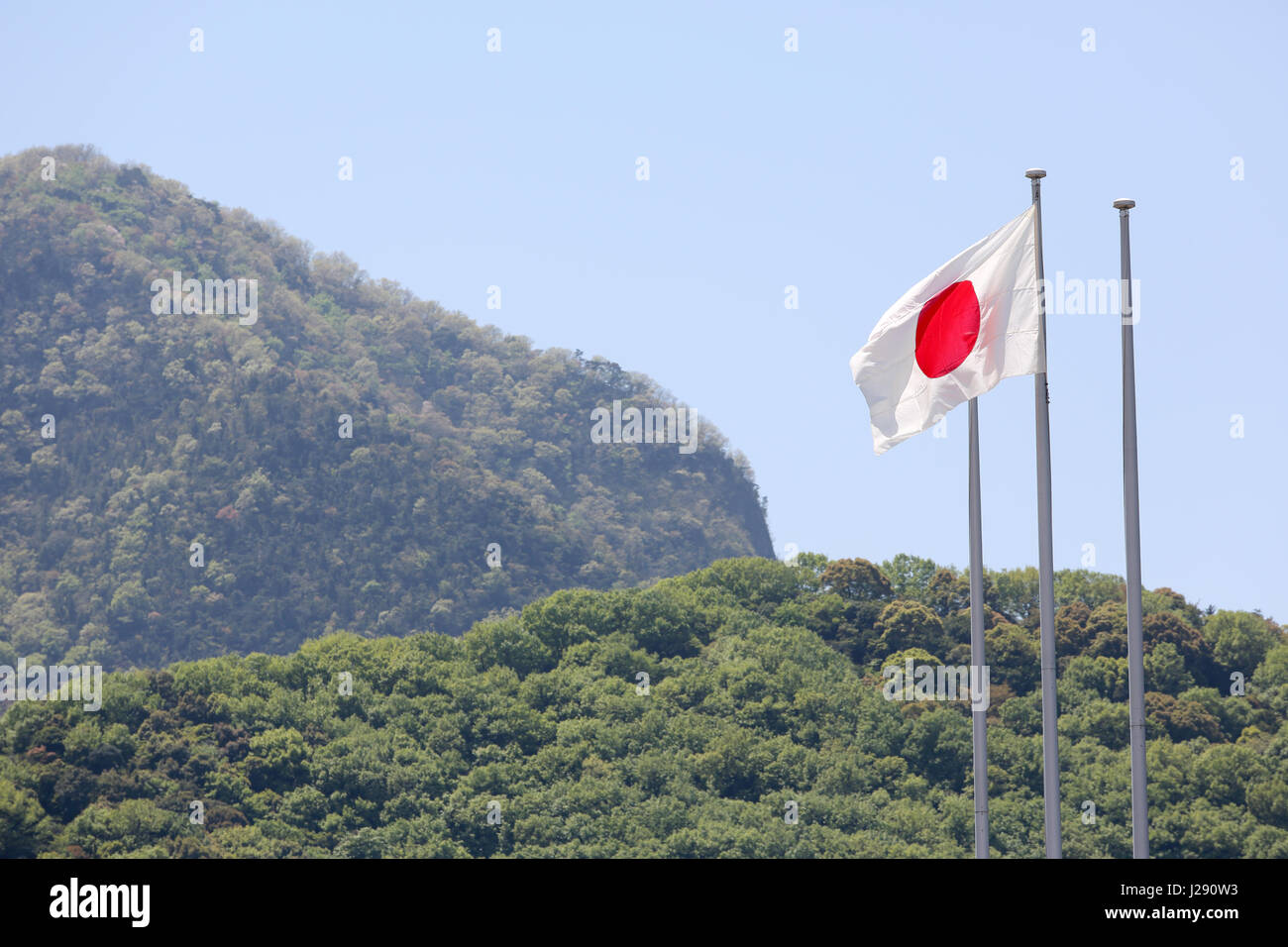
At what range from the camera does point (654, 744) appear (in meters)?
64.7

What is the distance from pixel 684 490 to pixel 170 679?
13009 cm

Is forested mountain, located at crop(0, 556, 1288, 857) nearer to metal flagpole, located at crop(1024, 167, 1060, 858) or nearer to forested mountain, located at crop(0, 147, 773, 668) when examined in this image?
metal flagpole, located at crop(1024, 167, 1060, 858)

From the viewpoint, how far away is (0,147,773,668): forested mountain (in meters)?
156

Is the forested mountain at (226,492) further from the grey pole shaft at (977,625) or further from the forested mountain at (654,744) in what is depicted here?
the grey pole shaft at (977,625)

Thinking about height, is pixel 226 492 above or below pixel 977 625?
above

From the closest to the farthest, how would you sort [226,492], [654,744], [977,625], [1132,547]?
[1132,547], [977,625], [654,744], [226,492]

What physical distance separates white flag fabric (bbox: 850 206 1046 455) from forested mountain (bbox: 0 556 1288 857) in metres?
36.5

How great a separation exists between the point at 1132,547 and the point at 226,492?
15054 centimetres

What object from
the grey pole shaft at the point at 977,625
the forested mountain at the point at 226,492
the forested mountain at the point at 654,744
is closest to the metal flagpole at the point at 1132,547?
the grey pole shaft at the point at 977,625

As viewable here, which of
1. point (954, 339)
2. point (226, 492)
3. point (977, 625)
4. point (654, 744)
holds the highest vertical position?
point (226, 492)

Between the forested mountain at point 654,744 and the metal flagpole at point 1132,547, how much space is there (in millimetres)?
36644

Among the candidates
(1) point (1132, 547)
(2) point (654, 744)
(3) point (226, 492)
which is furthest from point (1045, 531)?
(3) point (226, 492)

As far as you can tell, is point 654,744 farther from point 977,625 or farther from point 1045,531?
point 1045,531
